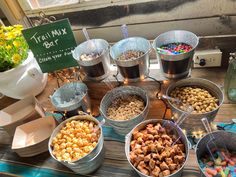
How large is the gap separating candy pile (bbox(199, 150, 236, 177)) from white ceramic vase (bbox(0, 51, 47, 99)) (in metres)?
0.91

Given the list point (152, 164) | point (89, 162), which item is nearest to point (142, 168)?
point (152, 164)

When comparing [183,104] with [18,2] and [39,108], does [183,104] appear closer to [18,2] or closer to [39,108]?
[39,108]

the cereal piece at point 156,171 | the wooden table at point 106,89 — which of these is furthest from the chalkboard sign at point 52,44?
the cereal piece at point 156,171

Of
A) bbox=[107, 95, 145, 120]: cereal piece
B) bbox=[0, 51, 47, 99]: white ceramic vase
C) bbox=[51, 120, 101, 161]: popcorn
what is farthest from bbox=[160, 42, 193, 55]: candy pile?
bbox=[0, 51, 47, 99]: white ceramic vase

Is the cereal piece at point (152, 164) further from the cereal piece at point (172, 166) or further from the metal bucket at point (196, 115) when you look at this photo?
the metal bucket at point (196, 115)

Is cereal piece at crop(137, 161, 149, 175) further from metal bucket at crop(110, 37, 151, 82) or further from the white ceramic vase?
the white ceramic vase

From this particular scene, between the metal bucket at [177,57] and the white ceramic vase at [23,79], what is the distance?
2.10ft

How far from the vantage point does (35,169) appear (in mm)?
1017

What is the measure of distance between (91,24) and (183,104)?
74cm

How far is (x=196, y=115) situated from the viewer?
2.77 feet

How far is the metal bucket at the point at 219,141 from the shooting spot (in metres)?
0.79

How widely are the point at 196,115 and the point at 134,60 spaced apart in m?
0.34

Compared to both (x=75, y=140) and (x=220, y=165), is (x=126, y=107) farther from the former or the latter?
(x=220, y=165)

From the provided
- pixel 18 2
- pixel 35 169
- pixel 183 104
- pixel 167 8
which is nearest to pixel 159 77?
pixel 183 104
